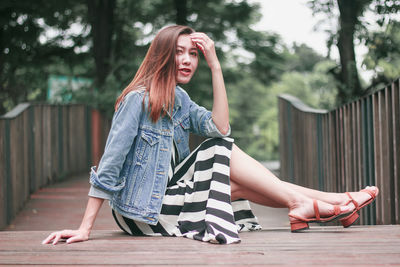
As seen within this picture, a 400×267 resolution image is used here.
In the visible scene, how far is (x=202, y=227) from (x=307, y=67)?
3720cm

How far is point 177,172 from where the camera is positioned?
304 centimetres

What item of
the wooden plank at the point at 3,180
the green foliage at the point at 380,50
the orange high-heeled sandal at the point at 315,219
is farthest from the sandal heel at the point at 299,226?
the green foliage at the point at 380,50

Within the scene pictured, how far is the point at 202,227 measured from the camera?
9.24 feet

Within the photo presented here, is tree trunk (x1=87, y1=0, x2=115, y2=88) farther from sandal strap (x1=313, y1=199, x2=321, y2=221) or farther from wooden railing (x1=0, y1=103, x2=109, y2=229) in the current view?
sandal strap (x1=313, y1=199, x2=321, y2=221)

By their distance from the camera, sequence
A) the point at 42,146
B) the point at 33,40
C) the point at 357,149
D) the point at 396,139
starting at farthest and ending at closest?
the point at 33,40 → the point at 42,146 → the point at 357,149 → the point at 396,139

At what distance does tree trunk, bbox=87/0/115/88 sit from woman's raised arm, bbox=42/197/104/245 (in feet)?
26.9

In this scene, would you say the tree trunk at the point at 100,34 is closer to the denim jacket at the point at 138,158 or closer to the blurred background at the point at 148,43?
the blurred background at the point at 148,43

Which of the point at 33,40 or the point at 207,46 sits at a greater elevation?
the point at 33,40

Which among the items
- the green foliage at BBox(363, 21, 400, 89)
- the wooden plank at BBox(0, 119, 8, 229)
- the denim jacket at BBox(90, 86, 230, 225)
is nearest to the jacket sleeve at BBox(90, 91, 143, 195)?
the denim jacket at BBox(90, 86, 230, 225)

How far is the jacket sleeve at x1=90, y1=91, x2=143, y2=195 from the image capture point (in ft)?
8.82

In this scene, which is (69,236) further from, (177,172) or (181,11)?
(181,11)

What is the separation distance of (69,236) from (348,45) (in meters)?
4.96

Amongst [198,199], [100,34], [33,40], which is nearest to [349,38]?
[198,199]

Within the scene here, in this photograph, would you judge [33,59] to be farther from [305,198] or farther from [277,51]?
[305,198]
